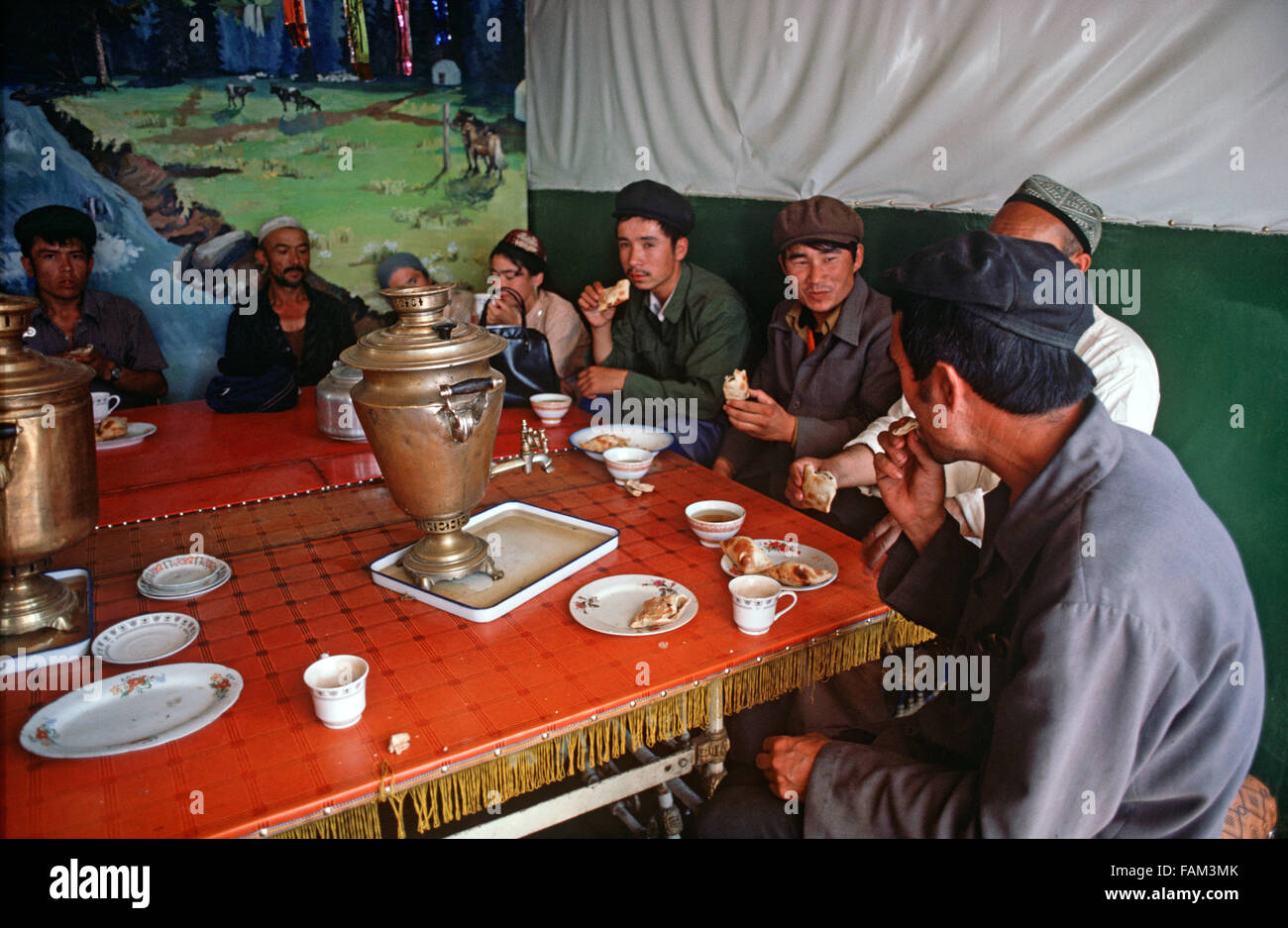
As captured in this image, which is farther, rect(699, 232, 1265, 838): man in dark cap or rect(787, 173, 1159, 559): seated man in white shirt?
rect(787, 173, 1159, 559): seated man in white shirt

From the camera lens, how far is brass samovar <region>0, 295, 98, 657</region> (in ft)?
5.77

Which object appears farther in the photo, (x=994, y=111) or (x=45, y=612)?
(x=994, y=111)

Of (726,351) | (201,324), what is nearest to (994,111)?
(726,351)

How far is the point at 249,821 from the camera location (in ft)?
4.64

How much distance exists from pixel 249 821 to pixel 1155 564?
1586mm

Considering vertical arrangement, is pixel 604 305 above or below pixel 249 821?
above

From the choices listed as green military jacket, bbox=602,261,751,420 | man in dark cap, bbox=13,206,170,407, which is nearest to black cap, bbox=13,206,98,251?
man in dark cap, bbox=13,206,170,407

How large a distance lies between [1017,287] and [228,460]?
2.94 meters

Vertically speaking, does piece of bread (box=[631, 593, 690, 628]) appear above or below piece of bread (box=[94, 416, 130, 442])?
below

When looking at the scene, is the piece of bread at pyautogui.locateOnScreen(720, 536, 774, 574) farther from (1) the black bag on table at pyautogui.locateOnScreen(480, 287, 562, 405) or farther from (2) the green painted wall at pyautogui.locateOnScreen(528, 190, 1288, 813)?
(1) the black bag on table at pyautogui.locateOnScreen(480, 287, 562, 405)

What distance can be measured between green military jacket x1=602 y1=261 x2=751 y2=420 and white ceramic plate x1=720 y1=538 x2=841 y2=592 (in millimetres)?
1751

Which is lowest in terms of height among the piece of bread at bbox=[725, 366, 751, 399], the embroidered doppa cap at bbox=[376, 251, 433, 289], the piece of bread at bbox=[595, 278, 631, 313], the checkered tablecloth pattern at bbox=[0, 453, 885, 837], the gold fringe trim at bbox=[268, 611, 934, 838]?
the gold fringe trim at bbox=[268, 611, 934, 838]

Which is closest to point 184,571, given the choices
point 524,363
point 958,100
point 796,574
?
point 796,574

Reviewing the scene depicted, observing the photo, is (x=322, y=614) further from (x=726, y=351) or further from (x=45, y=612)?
(x=726, y=351)
